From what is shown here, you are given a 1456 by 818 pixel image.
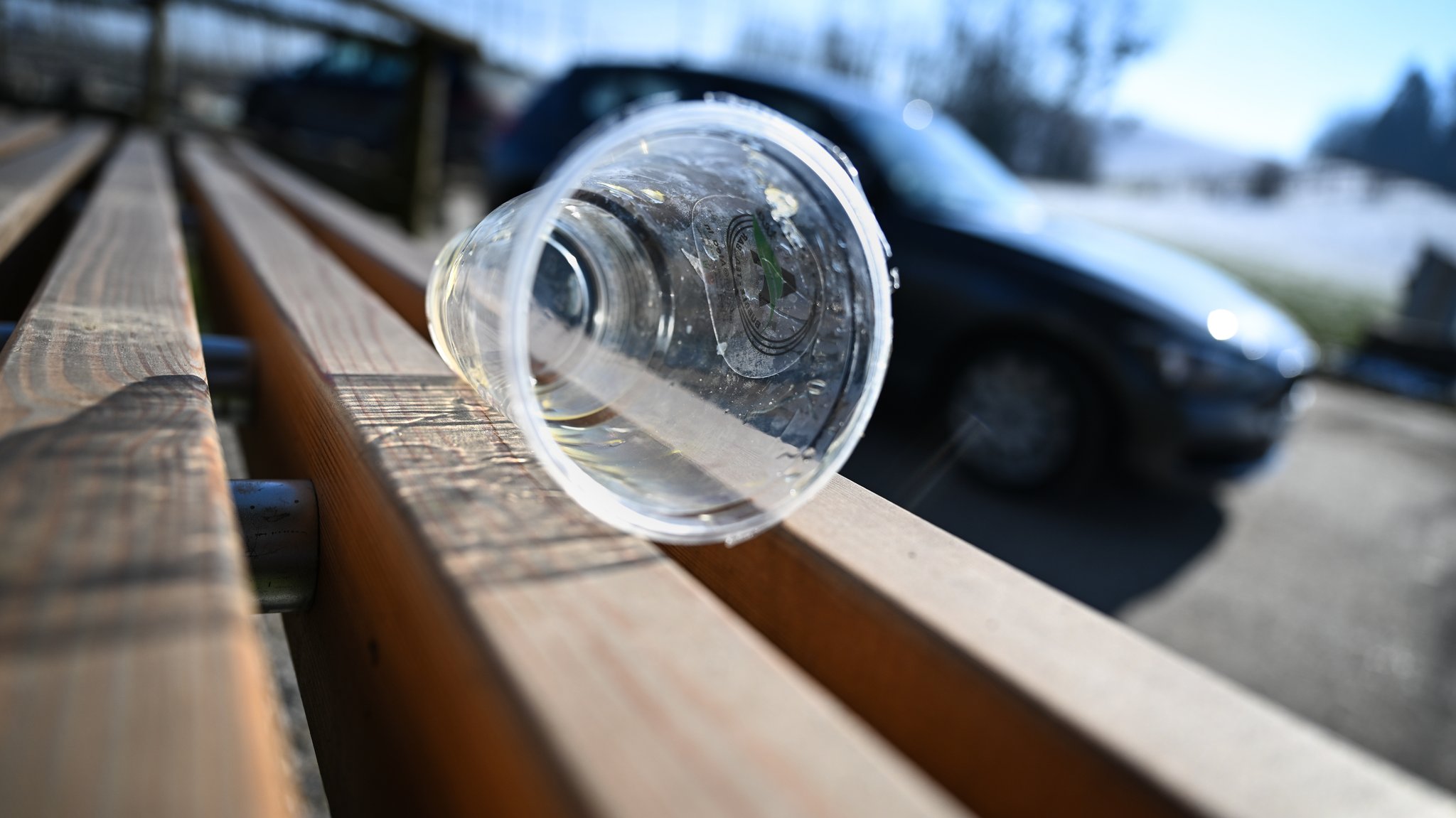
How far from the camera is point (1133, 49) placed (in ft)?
50.1

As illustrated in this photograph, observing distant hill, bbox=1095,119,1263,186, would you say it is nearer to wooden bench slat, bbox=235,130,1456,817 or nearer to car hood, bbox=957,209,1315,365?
car hood, bbox=957,209,1315,365

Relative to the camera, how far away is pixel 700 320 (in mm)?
1086

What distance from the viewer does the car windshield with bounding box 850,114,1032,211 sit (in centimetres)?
452

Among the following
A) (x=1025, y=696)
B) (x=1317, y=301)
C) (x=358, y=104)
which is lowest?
(x=1317, y=301)

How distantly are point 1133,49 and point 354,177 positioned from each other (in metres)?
13.8

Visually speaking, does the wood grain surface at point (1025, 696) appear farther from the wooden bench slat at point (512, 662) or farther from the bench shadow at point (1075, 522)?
the bench shadow at point (1075, 522)

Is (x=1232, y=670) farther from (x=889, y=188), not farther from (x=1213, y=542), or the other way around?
(x=889, y=188)

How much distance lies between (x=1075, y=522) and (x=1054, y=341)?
82 cm

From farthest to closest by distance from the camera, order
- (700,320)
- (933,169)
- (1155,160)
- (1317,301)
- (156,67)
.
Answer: (1155,160) < (1317,301) < (156,67) < (933,169) < (700,320)

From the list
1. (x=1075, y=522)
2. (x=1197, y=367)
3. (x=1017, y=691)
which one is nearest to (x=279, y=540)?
(x=1017, y=691)

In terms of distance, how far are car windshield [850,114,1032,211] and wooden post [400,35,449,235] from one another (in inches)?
129

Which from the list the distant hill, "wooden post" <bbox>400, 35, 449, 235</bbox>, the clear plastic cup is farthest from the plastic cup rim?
the distant hill

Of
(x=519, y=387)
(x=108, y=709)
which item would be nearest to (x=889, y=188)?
(x=519, y=387)

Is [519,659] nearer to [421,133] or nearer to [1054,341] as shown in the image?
[1054,341]
